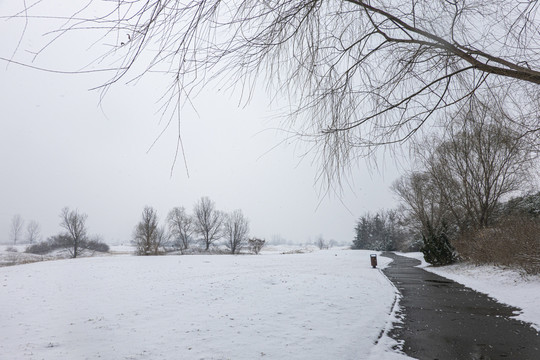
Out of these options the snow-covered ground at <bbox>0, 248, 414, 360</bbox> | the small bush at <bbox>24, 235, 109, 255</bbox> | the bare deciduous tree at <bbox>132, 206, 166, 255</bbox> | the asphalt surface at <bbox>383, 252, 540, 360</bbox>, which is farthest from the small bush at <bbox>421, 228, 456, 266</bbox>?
the small bush at <bbox>24, 235, 109, 255</bbox>

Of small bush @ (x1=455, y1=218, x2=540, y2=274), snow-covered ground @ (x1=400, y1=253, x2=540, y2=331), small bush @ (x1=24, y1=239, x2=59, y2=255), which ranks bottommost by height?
small bush @ (x1=24, y1=239, x2=59, y2=255)

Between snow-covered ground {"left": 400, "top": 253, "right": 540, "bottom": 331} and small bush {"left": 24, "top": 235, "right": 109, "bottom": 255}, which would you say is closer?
snow-covered ground {"left": 400, "top": 253, "right": 540, "bottom": 331}

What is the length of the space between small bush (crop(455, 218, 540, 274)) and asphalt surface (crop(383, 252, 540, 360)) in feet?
10.3

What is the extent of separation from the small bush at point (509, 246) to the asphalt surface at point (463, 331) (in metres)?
3.15

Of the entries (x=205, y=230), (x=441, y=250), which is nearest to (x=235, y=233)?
(x=205, y=230)

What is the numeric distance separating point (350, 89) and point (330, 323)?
5466 mm

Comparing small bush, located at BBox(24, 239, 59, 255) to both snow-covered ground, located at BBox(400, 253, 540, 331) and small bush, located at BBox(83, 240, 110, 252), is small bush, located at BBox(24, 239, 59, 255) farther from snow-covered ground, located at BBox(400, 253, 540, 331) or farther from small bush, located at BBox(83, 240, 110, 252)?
snow-covered ground, located at BBox(400, 253, 540, 331)

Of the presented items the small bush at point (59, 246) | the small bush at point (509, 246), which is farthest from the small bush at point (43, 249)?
the small bush at point (509, 246)

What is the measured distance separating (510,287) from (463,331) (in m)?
6.50

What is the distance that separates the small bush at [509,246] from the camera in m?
10.7

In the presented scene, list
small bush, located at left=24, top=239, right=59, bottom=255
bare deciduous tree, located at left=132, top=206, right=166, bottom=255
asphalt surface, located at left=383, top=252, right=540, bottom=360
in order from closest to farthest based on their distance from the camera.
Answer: asphalt surface, located at left=383, top=252, right=540, bottom=360, bare deciduous tree, located at left=132, top=206, right=166, bottom=255, small bush, located at left=24, top=239, right=59, bottom=255

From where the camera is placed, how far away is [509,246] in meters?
12.4

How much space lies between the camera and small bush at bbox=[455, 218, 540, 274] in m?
10.7

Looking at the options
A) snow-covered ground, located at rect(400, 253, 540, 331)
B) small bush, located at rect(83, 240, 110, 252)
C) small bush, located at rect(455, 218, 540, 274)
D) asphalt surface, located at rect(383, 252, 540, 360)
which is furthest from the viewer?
small bush, located at rect(83, 240, 110, 252)
